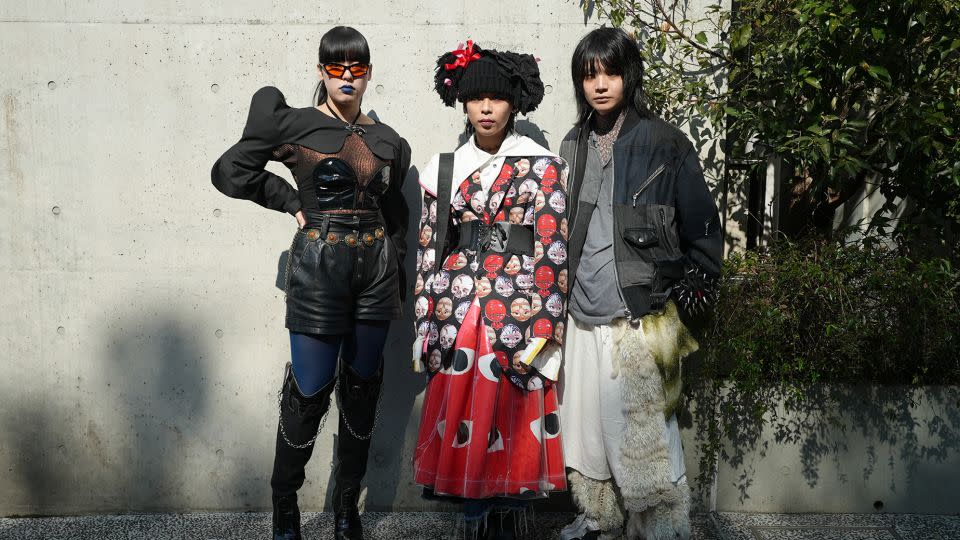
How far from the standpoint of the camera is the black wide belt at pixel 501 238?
3152 mm

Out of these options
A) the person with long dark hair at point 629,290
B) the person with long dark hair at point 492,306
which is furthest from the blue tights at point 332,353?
the person with long dark hair at point 629,290

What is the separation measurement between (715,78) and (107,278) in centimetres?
274

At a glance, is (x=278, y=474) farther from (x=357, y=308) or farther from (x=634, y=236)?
(x=634, y=236)

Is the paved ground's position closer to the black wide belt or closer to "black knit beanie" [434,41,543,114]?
the black wide belt

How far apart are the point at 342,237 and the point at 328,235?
5cm

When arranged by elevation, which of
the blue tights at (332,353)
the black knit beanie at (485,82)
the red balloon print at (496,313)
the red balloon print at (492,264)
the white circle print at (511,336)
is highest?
the black knit beanie at (485,82)

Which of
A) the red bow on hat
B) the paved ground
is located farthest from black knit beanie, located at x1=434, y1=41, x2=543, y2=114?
the paved ground

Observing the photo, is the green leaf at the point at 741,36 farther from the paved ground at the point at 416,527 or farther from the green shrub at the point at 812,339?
the paved ground at the point at 416,527

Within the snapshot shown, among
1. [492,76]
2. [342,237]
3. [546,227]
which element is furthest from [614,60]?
[342,237]

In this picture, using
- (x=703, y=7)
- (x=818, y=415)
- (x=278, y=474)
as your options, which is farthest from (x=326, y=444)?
(x=703, y=7)

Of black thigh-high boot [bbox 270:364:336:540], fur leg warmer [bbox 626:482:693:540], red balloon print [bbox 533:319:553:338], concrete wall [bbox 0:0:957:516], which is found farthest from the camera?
concrete wall [bbox 0:0:957:516]

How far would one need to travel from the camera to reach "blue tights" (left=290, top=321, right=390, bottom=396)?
3227mm

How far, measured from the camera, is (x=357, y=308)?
10.7 ft

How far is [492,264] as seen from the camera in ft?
10.3
